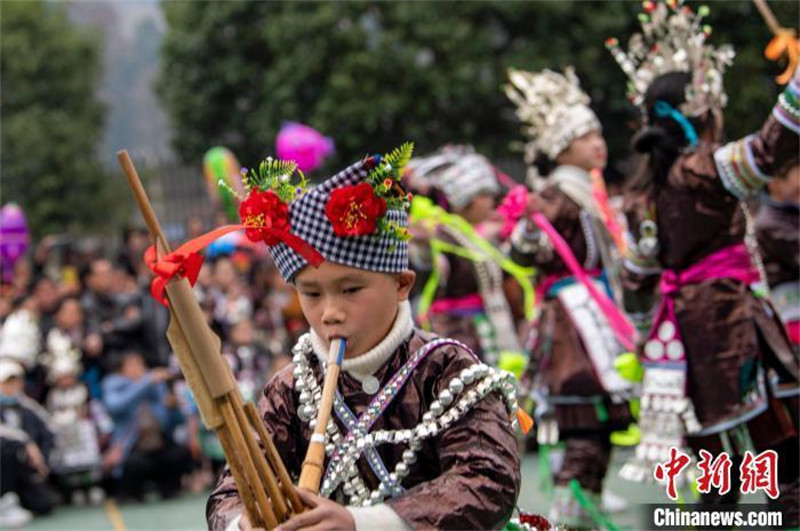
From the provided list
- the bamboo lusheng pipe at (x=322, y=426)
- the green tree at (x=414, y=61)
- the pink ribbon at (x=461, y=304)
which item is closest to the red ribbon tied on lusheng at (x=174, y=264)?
the bamboo lusheng pipe at (x=322, y=426)

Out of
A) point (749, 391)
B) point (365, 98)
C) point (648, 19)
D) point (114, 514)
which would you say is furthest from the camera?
point (365, 98)

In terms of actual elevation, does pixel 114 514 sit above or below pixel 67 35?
below

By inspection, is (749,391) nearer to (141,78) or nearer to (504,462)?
(504,462)

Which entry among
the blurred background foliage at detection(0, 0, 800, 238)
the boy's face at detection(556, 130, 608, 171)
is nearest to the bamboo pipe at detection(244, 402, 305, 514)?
the boy's face at detection(556, 130, 608, 171)

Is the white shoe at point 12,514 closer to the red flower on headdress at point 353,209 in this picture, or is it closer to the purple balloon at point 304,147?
the purple balloon at point 304,147

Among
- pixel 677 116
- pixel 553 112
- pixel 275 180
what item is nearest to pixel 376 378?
pixel 275 180

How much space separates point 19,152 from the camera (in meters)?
20.5

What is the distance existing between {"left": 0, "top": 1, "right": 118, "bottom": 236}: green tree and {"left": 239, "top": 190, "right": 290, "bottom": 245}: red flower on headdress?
1781 centimetres

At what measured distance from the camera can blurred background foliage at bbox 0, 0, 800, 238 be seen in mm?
15883

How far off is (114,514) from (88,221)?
13.9 m

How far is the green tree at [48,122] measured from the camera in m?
20.5

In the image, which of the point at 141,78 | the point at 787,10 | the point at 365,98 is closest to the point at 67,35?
the point at 365,98

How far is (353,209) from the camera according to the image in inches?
118

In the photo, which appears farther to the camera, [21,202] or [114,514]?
[21,202]
